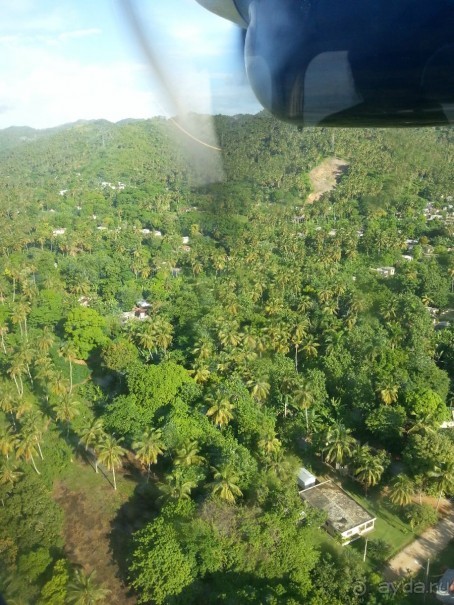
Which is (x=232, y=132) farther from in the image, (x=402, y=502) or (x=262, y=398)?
(x=262, y=398)

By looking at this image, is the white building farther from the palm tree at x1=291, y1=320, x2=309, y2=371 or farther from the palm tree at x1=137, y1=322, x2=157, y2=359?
the palm tree at x1=137, y1=322, x2=157, y2=359

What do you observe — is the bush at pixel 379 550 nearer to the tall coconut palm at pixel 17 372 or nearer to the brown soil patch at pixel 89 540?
the brown soil patch at pixel 89 540

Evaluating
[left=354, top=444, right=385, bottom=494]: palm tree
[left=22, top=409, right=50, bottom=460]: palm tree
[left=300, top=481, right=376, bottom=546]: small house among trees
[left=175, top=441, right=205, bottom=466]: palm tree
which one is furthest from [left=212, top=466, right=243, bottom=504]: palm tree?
[left=22, top=409, right=50, bottom=460]: palm tree

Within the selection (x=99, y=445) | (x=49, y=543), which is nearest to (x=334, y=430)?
(x=99, y=445)

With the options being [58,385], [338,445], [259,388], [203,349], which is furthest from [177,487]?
[203,349]

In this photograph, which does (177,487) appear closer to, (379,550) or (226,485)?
(226,485)
